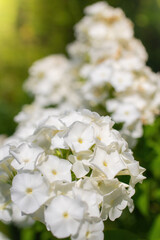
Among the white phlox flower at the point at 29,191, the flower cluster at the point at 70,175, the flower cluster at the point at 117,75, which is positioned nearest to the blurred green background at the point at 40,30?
the flower cluster at the point at 117,75

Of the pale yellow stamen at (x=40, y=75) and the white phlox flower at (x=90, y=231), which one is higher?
the pale yellow stamen at (x=40, y=75)

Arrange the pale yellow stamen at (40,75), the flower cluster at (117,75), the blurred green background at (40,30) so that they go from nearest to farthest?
the flower cluster at (117,75)
the pale yellow stamen at (40,75)
the blurred green background at (40,30)

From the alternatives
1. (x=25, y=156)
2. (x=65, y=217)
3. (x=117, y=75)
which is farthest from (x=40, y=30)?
(x=65, y=217)

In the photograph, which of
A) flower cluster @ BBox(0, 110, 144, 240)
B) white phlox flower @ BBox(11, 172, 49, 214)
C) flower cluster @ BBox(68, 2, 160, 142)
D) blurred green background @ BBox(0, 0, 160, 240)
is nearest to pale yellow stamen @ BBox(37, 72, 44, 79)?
flower cluster @ BBox(68, 2, 160, 142)

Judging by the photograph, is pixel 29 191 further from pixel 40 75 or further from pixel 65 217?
pixel 40 75

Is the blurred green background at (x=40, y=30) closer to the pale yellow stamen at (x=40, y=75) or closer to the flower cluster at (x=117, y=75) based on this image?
the pale yellow stamen at (x=40, y=75)

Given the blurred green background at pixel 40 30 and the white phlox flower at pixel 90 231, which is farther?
the blurred green background at pixel 40 30

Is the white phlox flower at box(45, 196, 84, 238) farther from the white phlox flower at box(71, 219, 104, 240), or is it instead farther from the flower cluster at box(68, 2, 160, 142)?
the flower cluster at box(68, 2, 160, 142)
